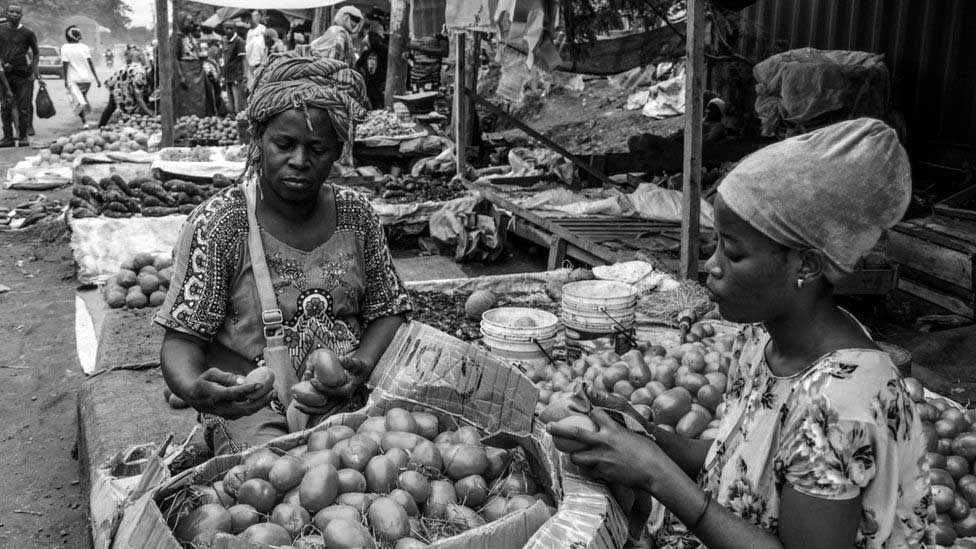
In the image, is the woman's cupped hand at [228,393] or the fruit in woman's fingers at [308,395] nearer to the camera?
the woman's cupped hand at [228,393]

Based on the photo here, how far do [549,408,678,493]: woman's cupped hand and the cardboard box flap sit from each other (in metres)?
0.60

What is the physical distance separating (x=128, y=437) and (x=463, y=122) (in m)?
6.64

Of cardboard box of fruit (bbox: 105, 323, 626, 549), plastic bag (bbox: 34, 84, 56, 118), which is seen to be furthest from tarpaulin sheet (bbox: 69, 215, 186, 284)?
plastic bag (bbox: 34, 84, 56, 118)

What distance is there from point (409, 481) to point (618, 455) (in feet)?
1.76

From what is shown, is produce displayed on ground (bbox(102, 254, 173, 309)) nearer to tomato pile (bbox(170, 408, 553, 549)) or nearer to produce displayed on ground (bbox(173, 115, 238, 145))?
tomato pile (bbox(170, 408, 553, 549))

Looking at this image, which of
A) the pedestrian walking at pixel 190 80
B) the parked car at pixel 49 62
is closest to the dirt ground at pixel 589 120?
the pedestrian walking at pixel 190 80

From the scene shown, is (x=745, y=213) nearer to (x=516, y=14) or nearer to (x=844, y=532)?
(x=844, y=532)

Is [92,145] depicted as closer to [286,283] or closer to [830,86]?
[830,86]

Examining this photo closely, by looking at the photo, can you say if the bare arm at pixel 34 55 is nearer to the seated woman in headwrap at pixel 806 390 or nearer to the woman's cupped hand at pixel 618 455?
the woman's cupped hand at pixel 618 455

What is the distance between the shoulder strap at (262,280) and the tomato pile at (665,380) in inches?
38.2

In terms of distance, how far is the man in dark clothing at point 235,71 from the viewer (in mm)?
18041

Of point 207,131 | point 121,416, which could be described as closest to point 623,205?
point 121,416

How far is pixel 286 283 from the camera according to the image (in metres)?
2.80

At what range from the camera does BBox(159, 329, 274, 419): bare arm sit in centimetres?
234
